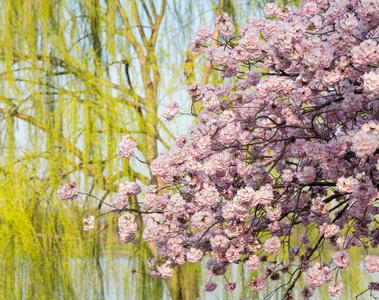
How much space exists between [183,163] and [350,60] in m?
0.82

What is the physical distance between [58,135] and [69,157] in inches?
8.6

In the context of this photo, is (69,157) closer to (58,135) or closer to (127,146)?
(58,135)

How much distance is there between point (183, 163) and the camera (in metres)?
2.15

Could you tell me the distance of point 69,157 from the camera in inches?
162

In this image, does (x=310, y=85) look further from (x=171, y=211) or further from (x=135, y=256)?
(x=135, y=256)

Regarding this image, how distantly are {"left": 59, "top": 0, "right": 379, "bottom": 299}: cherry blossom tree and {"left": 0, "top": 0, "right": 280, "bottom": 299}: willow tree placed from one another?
1.80 meters

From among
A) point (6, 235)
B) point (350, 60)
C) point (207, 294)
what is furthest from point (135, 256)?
point (350, 60)

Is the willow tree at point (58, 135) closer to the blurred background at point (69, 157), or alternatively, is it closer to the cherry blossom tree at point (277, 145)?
the blurred background at point (69, 157)

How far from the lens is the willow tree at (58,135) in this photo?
13.3ft

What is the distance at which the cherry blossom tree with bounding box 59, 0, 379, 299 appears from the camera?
5.80 feet

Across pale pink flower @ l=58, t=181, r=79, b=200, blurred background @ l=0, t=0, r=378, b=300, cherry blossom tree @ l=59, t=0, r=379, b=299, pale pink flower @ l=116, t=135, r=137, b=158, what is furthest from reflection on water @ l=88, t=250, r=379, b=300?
pale pink flower @ l=116, t=135, r=137, b=158

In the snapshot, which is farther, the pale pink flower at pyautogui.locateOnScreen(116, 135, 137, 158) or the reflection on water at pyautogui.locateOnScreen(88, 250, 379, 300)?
the reflection on water at pyautogui.locateOnScreen(88, 250, 379, 300)

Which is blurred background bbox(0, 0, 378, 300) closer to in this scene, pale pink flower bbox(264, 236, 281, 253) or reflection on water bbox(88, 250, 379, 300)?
reflection on water bbox(88, 250, 379, 300)

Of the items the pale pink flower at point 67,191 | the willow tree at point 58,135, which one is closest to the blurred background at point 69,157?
the willow tree at point 58,135
